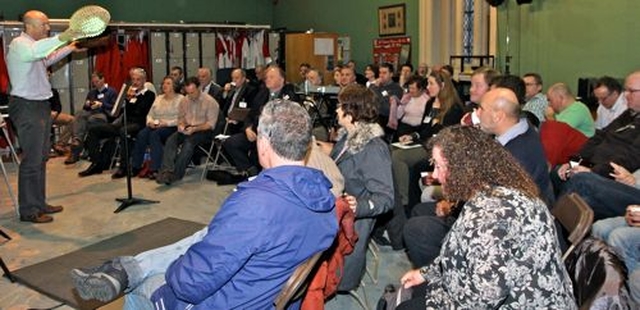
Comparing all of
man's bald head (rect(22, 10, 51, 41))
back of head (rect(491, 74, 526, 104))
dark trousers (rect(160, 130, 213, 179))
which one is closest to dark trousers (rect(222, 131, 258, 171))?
dark trousers (rect(160, 130, 213, 179))

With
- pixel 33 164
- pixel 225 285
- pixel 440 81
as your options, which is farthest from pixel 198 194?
pixel 225 285

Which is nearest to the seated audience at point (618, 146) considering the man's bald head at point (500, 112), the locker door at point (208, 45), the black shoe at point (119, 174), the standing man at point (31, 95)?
the man's bald head at point (500, 112)

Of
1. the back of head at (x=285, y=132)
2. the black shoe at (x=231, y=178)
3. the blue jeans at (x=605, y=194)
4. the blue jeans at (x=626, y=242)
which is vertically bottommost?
the black shoe at (x=231, y=178)

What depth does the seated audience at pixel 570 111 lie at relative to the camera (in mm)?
4777

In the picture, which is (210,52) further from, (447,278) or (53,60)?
(447,278)

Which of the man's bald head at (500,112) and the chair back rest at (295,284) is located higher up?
the man's bald head at (500,112)

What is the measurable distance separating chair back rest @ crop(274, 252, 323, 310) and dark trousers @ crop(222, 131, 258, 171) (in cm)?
453

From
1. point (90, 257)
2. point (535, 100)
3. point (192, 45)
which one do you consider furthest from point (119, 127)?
point (535, 100)

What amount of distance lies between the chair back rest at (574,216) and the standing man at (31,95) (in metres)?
3.69

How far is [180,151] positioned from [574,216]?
5.00 m

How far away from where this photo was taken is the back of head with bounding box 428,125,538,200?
1.88m

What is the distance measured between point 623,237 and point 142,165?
5.34 metres

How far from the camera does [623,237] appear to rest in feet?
9.64

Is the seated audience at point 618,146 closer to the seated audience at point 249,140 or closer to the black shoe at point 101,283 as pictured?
the black shoe at point 101,283
